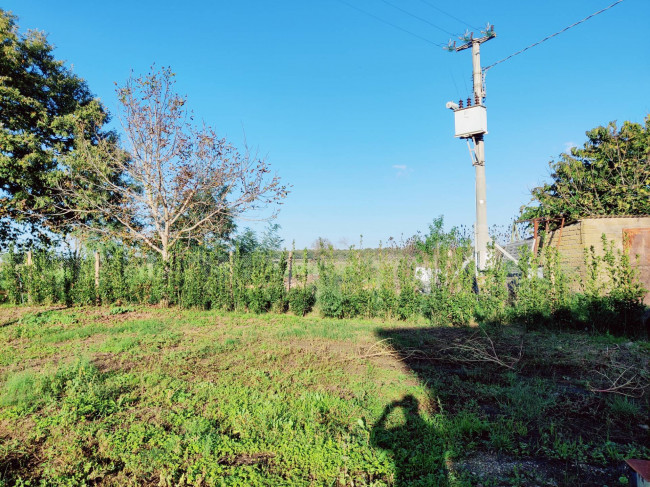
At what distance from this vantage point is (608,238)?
812 centimetres

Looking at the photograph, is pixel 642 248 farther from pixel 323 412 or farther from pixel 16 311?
pixel 16 311

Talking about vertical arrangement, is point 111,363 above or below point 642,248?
below

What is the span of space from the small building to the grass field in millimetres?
2480

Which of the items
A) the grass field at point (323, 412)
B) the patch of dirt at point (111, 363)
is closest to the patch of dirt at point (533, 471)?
the grass field at point (323, 412)

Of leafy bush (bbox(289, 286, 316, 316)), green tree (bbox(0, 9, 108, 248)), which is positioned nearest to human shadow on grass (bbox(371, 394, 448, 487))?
leafy bush (bbox(289, 286, 316, 316))

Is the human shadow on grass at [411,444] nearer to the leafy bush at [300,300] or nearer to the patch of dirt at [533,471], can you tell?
the patch of dirt at [533,471]

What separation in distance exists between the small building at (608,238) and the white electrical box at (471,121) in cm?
422

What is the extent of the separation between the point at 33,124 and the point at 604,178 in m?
19.6

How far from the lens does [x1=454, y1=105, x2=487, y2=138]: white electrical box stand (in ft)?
37.6

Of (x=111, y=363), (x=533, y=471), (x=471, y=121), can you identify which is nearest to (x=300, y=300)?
(x=111, y=363)

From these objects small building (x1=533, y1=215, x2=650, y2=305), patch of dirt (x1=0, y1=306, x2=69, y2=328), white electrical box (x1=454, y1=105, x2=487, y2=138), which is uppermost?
white electrical box (x1=454, y1=105, x2=487, y2=138)

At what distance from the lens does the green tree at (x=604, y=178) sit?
11.6 meters

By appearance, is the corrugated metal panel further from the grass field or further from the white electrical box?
the white electrical box

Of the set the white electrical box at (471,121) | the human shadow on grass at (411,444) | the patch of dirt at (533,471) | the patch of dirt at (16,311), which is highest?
the white electrical box at (471,121)
